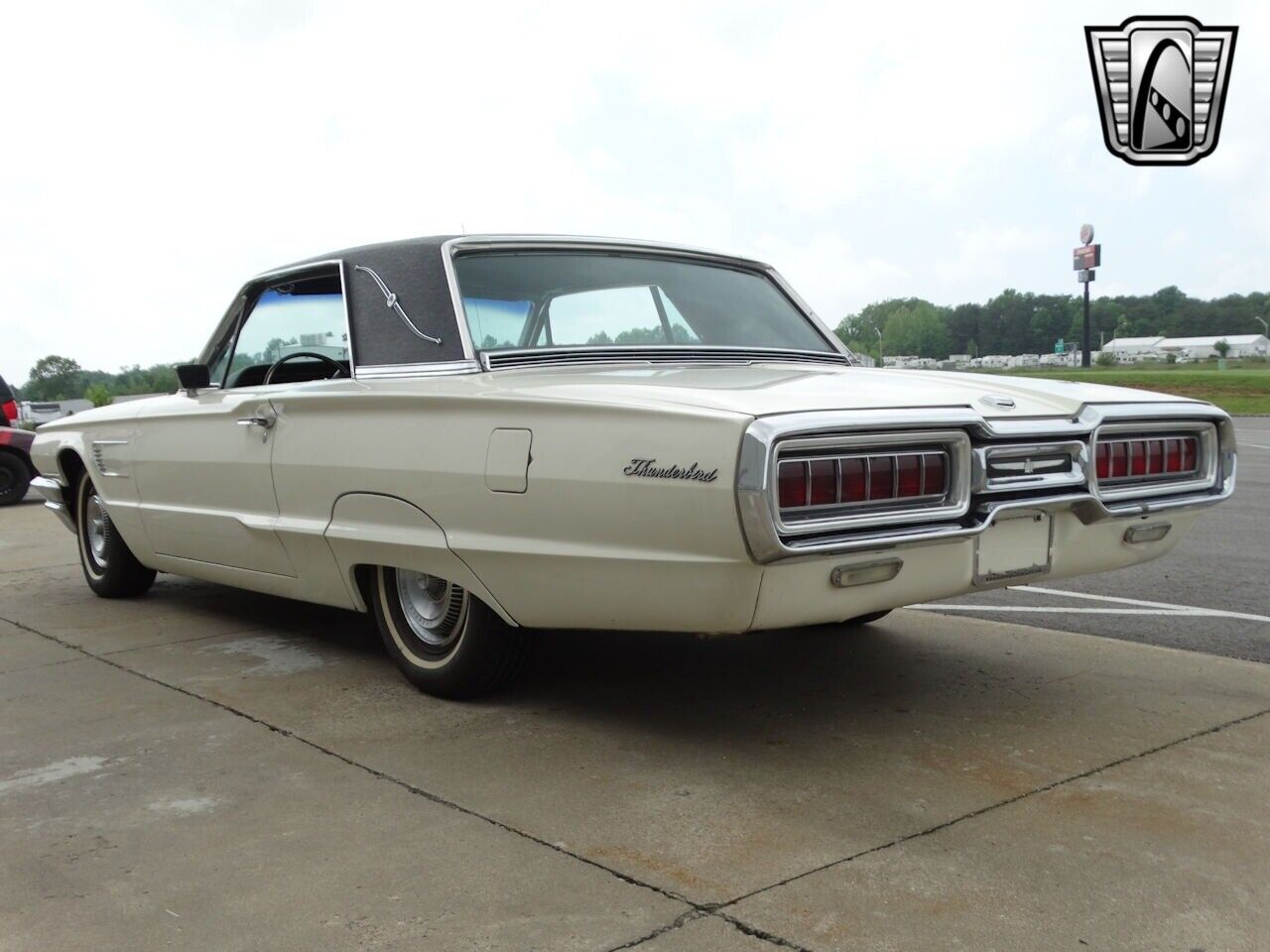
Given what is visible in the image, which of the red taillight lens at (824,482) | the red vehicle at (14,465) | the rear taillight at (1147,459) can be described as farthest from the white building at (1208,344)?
the red taillight lens at (824,482)

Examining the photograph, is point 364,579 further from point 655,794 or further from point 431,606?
point 655,794

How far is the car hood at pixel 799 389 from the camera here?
2951 mm

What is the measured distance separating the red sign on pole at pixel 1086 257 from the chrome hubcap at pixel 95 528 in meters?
83.9

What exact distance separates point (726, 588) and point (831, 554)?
0.84ft

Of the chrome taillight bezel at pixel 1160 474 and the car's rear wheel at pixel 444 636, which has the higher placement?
the chrome taillight bezel at pixel 1160 474

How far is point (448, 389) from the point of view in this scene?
3479 millimetres

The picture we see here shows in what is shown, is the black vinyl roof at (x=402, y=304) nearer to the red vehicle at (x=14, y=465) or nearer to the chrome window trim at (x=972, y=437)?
the chrome window trim at (x=972, y=437)

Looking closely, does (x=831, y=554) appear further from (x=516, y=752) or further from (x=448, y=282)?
(x=448, y=282)

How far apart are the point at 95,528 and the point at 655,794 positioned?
13.4 feet

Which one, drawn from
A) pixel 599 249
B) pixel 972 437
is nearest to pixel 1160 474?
pixel 972 437

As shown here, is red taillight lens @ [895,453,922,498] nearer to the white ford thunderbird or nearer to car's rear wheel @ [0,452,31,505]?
the white ford thunderbird

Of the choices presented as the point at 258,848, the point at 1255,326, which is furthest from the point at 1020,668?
the point at 1255,326

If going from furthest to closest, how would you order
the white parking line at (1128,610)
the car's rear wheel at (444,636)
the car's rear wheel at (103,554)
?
the car's rear wheel at (103,554) → the white parking line at (1128,610) → the car's rear wheel at (444,636)

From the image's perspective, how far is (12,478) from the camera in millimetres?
12320
